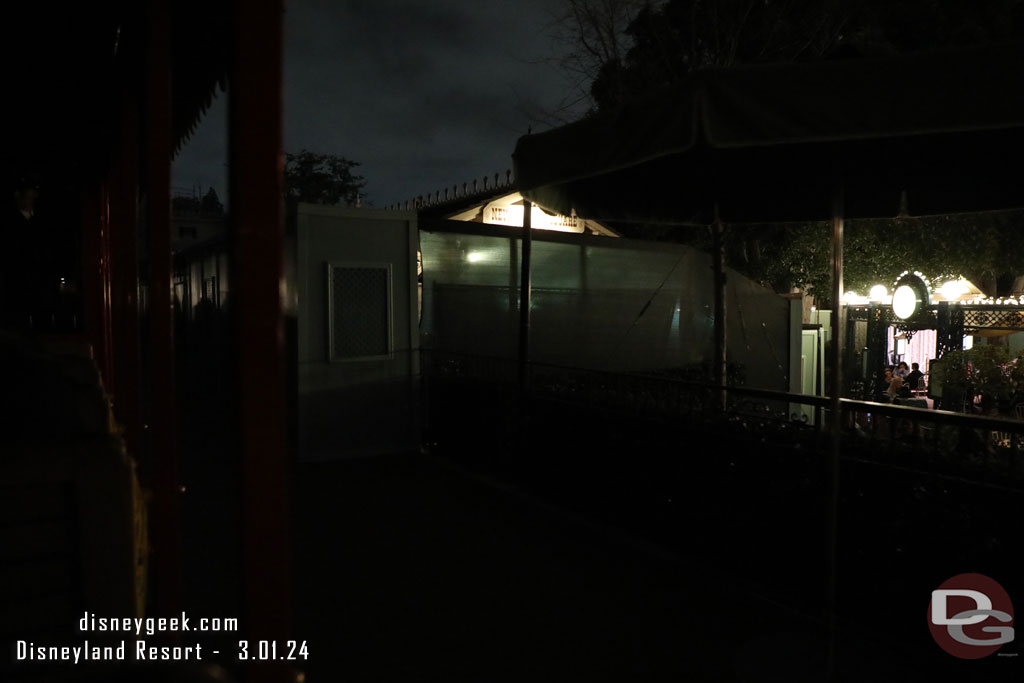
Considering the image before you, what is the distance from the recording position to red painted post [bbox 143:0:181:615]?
289cm

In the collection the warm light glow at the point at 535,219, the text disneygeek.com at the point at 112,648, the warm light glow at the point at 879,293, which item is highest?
the warm light glow at the point at 535,219

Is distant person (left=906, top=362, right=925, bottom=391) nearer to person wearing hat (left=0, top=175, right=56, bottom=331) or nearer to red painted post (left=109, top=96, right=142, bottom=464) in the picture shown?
red painted post (left=109, top=96, right=142, bottom=464)

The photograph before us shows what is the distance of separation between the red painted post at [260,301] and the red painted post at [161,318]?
5.04 ft

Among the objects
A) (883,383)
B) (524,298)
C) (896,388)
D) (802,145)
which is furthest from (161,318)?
(883,383)

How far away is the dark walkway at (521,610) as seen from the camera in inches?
130

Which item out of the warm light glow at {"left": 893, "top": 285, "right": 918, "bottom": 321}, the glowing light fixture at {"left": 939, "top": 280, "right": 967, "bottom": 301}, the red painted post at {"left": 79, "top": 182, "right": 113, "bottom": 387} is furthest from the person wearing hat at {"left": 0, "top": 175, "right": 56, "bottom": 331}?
the glowing light fixture at {"left": 939, "top": 280, "right": 967, "bottom": 301}

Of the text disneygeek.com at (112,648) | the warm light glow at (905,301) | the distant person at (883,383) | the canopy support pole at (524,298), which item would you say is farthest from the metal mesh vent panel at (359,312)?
the distant person at (883,383)

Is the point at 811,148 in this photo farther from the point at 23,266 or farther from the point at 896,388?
the point at 23,266

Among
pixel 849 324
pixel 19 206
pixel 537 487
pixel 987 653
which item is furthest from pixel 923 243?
pixel 19 206

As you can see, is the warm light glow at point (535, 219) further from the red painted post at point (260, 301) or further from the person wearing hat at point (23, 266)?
the red painted post at point (260, 301)

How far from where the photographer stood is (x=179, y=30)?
334cm

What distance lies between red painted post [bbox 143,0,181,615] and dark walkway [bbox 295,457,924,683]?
837mm

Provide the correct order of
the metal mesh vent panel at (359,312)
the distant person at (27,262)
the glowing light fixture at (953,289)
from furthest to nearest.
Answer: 1. the glowing light fixture at (953,289)
2. the distant person at (27,262)
3. the metal mesh vent panel at (359,312)

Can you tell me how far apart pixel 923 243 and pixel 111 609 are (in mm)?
15335
